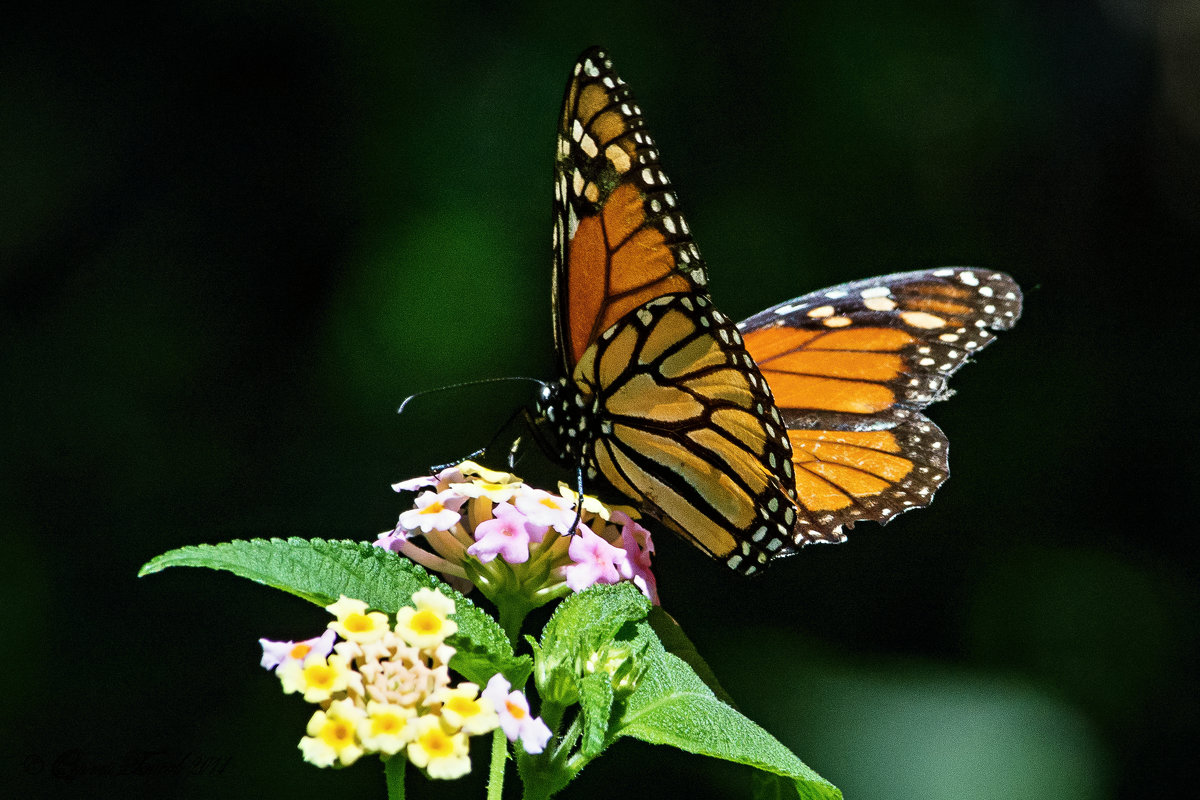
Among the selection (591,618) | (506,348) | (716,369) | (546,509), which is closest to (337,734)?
(591,618)

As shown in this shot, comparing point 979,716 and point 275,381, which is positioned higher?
point 275,381

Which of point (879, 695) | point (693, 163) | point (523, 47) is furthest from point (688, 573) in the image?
point (523, 47)

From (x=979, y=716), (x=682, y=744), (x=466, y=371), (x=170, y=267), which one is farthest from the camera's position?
(x=170, y=267)

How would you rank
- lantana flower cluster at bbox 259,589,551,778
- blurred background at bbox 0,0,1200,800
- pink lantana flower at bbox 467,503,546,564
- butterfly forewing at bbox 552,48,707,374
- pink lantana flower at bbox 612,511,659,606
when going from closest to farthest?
lantana flower cluster at bbox 259,589,551,778
pink lantana flower at bbox 467,503,546,564
pink lantana flower at bbox 612,511,659,606
butterfly forewing at bbox 552,48,707,374
blurred background at bbox 0,0,1200,800

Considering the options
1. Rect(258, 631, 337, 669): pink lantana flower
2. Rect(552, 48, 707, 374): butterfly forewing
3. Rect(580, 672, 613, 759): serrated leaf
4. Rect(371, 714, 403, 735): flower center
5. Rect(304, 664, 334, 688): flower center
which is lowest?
Rect(580, 672, 613, 759): serrated leaf

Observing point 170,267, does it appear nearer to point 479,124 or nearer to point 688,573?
point 479,124

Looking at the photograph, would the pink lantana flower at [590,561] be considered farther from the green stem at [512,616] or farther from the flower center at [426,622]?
the flower center at [426,622]

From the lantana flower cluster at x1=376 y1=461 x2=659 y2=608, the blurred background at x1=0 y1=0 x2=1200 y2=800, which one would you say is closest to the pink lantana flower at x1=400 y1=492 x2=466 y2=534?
the lantana flower cluster at x1=376 y1=461 x2=659 y2=608

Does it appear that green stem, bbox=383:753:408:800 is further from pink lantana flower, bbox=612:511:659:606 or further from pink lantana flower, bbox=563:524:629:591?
pink lantana flower, bbox=612:511:659:606
